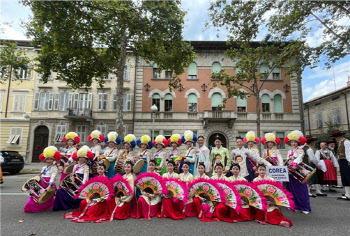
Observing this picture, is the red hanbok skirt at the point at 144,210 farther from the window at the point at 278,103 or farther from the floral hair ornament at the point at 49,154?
the window at the point at 278,103

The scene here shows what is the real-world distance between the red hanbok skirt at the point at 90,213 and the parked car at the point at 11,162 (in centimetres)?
1202

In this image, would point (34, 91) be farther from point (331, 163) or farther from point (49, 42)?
point (331, 163)

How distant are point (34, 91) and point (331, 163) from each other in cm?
2577

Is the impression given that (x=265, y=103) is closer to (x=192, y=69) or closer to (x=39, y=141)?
(x=192, y=69)

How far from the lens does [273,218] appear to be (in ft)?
15.4

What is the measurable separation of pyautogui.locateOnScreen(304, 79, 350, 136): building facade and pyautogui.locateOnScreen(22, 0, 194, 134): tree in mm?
22448

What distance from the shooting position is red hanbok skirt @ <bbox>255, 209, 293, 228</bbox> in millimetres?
4589

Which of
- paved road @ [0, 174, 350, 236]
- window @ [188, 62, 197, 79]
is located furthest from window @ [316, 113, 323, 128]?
paved road @ [0, 174, 350, 236]

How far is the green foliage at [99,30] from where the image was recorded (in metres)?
11.3

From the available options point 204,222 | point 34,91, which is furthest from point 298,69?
point 34,91

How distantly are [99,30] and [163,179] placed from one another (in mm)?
11636

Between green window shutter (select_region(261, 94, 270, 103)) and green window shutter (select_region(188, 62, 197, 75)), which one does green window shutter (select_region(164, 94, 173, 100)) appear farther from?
green window shutter (select_region(261, 94, 270, 103))

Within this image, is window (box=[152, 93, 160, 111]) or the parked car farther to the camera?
window (box=[152, 93, 160, 111])

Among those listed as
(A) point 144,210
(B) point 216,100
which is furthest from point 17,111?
(A) point 144,210
